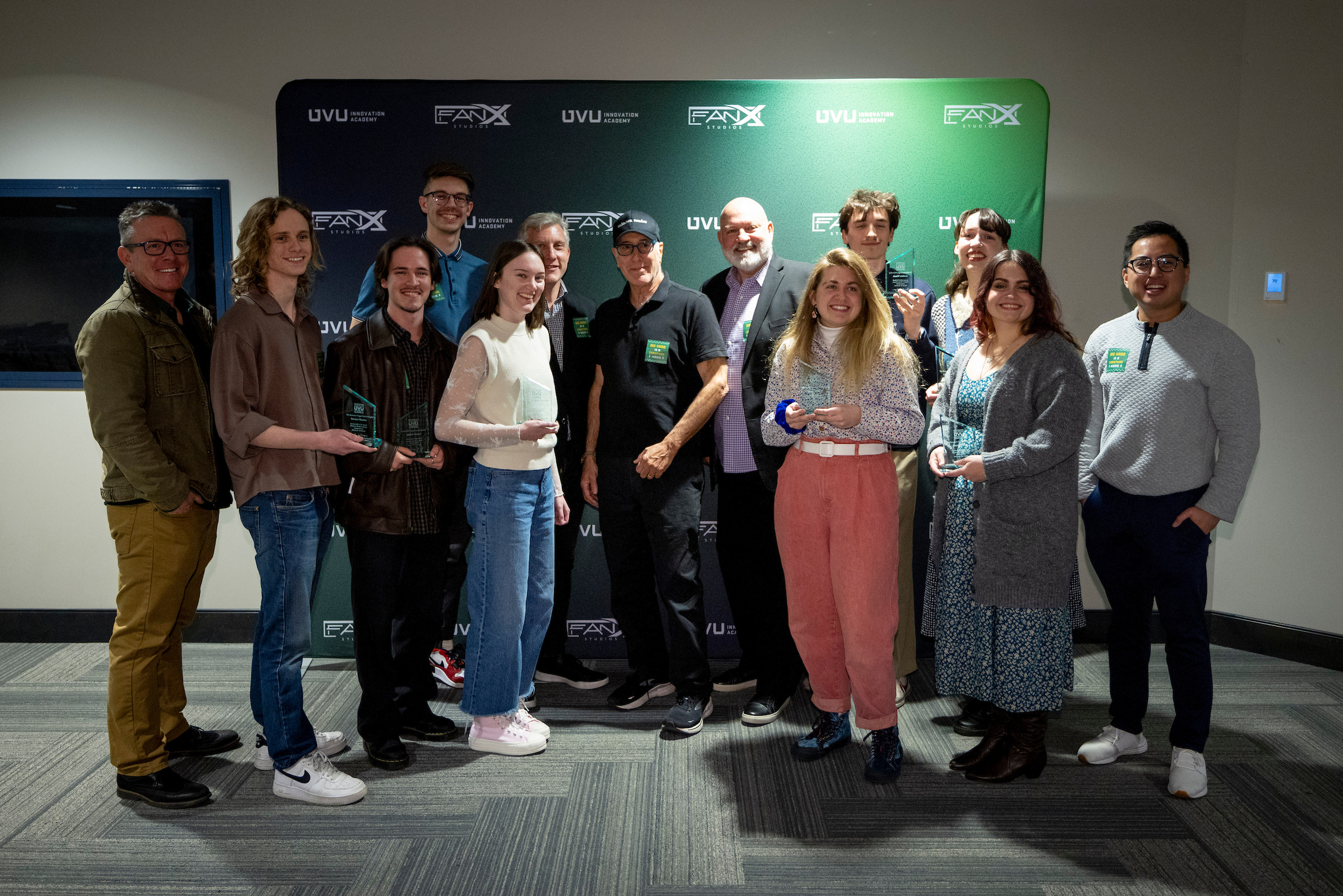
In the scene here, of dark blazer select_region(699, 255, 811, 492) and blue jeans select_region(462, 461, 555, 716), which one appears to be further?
dark blazer select_region(699, 255, 811, 492)

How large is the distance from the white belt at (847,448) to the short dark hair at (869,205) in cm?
111

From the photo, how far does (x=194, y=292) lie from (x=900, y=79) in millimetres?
3362

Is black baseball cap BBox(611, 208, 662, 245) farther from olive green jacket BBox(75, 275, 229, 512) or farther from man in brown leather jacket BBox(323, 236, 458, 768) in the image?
olive green jacket BBox(75, 275, 229, 512)

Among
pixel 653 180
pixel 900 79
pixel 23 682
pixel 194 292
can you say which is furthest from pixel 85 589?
pixel 900 79

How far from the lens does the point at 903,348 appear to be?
2.65 meters

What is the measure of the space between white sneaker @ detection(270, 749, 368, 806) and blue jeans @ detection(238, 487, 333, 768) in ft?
0.11

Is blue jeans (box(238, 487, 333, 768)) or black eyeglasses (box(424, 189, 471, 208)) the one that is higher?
black eyeglasses (box(424, 189, 471, 208))

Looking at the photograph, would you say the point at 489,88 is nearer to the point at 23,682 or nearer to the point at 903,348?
the point at 903,348

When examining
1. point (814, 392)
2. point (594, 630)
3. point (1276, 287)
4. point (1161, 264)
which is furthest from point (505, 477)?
point (1276, 287)

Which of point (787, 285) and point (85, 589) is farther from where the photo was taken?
point (85, 589)

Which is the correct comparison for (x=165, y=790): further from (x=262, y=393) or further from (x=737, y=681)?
(x=737, y=681)

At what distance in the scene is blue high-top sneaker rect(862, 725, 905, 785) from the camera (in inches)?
107

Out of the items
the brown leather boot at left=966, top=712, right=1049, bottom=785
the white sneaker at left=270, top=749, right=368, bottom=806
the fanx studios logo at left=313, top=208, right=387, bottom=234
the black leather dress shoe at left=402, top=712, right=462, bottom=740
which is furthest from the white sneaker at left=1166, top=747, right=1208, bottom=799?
the fanx studios logo at left=313, top=208, right=387, bottom=234

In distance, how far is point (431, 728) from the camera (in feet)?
9.95
